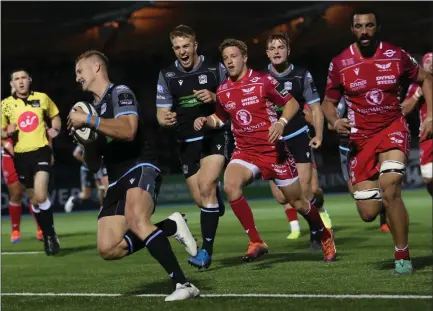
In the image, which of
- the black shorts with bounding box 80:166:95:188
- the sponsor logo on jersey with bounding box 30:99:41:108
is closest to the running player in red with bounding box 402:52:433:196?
the sponsor logo on jersey with bounding box 30:99:41:108

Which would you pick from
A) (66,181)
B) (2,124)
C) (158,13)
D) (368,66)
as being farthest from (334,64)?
(158,13)

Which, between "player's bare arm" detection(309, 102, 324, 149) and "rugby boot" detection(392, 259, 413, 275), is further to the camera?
"player's bare arm" detection(309, 102, 324, 149)

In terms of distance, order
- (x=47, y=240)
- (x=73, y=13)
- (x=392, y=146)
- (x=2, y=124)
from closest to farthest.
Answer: (x=392, y=146) → (x=47, y=240) → (x=2, y=124) → (x=73, y=13)

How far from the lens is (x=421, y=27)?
101 ft

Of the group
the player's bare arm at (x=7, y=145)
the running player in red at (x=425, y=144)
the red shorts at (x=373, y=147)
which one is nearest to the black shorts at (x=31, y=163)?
the player's bare arm at (x=7, y=145)

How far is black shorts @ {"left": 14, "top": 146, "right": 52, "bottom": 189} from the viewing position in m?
13.3

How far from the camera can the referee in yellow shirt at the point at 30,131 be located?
13227mm

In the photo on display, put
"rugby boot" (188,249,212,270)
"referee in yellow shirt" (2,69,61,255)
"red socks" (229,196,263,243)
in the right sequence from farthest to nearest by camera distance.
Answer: "referee in yellow shirt" (2,69,61,255)
"red socks" (229,196,263,243)
"rugby boot" (188,249,212,270)

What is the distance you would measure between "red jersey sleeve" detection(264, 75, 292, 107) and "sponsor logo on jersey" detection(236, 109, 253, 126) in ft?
0.85

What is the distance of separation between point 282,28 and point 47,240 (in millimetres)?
17517

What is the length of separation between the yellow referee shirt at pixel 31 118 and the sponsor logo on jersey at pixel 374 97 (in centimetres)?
589

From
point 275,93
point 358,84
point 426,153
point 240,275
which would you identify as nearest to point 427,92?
point 358,84

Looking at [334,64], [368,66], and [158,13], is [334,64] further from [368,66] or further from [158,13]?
[158,13]

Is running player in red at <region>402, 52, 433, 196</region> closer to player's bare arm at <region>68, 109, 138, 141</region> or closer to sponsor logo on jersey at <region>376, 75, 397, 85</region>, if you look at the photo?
sponsor logo on jersey at <region>376, 75, 397, 85</region>
